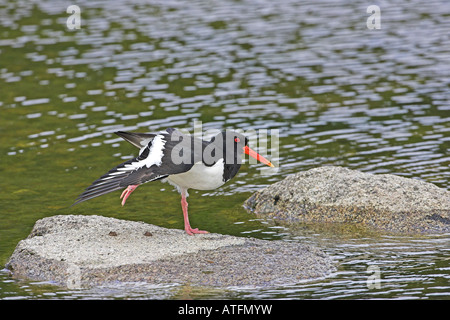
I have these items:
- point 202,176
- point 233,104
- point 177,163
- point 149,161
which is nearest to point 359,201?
point 202,176

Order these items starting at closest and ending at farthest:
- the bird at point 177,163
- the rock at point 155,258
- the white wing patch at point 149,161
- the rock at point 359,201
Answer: the rock at point 155,258
the bird at point 177,163
the white wing patch at point 149,161
the rock at point 359,201

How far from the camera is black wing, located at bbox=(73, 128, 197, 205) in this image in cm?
1054

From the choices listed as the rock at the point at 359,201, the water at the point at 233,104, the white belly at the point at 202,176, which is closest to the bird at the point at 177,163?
Answer: the white belly at the point at 202,176

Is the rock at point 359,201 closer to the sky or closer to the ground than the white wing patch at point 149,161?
closer to the ground

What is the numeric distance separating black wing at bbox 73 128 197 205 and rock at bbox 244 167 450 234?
285 cm

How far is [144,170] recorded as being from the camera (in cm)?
1079

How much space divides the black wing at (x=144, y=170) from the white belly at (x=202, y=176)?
260mm

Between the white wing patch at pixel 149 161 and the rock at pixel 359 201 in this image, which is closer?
the white wing patch at pixel 149 161

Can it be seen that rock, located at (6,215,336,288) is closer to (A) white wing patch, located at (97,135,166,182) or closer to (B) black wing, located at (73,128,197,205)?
(B) black wing, located at (73,128,197,205)

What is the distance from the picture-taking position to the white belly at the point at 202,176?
11.1 meters

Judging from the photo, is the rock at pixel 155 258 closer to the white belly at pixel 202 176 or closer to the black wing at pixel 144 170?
the white belly at pixel 202 176

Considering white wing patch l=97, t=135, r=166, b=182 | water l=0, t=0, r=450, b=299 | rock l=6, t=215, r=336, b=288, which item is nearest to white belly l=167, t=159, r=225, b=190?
white wing patch l=97, t=135, r=166, b=182

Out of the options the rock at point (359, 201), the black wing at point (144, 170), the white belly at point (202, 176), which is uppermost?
the black wing at point (144, 170)
